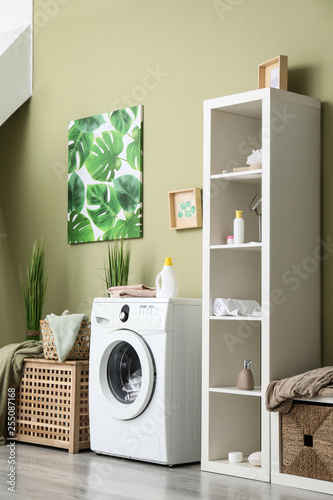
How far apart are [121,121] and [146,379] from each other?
6.11ft

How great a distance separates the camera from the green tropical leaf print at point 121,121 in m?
4.82

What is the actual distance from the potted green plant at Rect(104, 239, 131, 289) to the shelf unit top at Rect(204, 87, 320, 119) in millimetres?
1222

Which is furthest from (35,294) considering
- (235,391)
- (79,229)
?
(235,391)

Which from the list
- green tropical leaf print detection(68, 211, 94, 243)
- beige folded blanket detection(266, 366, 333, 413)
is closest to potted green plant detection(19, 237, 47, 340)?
green tropical leaf print detection(68, 211, 94, 243)

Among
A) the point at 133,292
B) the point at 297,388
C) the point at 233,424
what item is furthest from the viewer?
the point at 133,292

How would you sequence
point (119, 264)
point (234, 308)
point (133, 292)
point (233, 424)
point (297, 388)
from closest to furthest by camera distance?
point (297, 388), point (234, 308), point (233, 424), point (133, 292), point (119, 264)

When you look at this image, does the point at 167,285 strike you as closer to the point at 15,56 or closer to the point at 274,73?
the point at 274,73

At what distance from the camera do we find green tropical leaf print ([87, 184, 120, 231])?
16.0ft

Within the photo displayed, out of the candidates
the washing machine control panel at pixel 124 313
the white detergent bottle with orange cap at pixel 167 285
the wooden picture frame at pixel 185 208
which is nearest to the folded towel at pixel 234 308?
the white detergent bottle with orange cap at pixel 167 285

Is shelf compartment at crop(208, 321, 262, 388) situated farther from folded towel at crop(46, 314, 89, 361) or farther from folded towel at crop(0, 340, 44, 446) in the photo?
folded towel at crop(0, 340, 44, 446)

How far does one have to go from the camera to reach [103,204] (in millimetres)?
4949

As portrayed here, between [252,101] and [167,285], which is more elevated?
[252,101]

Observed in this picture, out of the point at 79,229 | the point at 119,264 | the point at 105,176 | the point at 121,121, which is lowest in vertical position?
the point at 119,264

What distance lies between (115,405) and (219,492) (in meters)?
0.94
